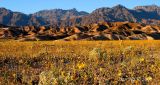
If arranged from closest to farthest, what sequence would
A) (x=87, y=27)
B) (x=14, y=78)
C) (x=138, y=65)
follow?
(x=14, y=78) < (x=138, y=65) < (x=87, y=27)

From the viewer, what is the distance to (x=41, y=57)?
20547mm

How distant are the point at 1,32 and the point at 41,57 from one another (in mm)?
161573

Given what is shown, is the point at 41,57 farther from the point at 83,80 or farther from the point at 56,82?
the point at 56,82

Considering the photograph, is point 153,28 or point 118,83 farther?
point 153,28

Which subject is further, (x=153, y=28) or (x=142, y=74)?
(x=153, y=28)

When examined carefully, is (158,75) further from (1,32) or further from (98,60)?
(1,32)

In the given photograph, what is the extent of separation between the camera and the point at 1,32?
585 ft

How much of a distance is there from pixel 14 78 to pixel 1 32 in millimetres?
169242

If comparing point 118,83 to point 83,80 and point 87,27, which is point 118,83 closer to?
point 83,80

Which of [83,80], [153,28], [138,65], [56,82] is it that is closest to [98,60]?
[138,65]

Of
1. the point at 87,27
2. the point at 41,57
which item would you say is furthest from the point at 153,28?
the point at 41,57

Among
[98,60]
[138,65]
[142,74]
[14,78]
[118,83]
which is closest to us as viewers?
[118,83]

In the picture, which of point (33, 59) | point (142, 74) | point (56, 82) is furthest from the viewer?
point (33, 59)

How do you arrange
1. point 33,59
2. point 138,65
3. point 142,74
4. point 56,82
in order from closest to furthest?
point 56,82 → point 142,74 → point 138,65 → point 33,59
